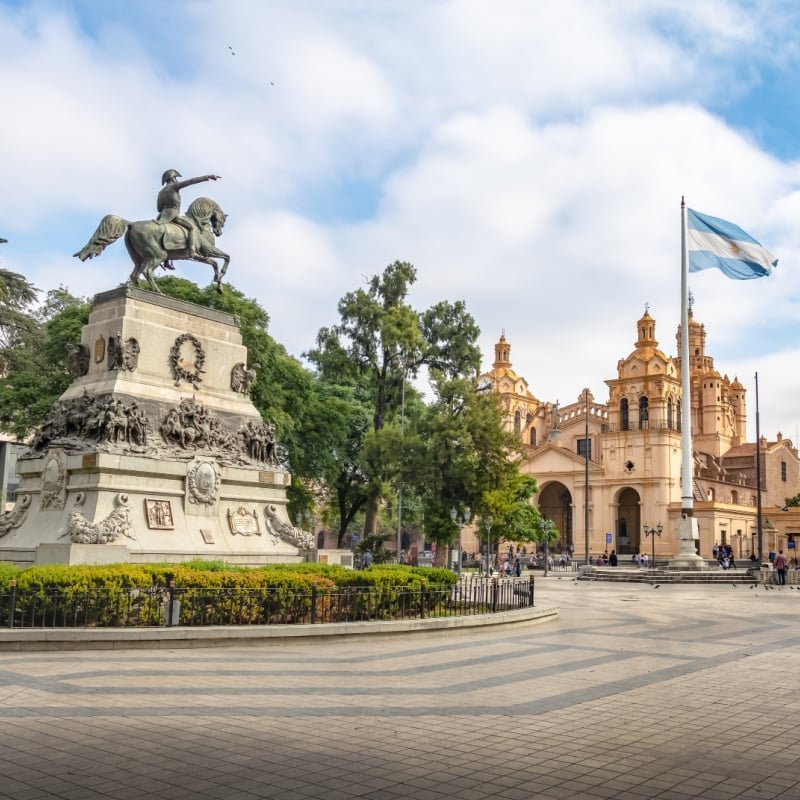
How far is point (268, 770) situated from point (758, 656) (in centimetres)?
996

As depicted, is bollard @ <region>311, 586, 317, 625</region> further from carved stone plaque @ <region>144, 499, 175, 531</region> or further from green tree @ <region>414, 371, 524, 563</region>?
green tree @ <region>414, 371, 524, 563</region>

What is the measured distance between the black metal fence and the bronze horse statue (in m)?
9.47

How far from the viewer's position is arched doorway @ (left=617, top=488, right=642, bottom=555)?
8034 centimetres

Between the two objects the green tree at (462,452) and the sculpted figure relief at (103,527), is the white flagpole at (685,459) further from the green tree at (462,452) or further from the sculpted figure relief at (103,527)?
the sculpted figure relief at (103,527)

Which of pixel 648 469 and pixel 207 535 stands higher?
pixel 648 469

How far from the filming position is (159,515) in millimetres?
18312

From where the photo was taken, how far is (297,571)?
642 inches

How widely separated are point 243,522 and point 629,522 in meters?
67.0

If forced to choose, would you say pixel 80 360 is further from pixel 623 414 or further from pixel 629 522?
pixel 629 522

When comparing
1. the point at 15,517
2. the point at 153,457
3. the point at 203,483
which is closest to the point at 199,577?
the point at 153,457

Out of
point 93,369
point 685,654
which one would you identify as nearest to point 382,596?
point 685,654

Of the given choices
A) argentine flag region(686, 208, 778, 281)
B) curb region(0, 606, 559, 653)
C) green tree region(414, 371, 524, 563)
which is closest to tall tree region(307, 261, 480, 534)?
green tree region(414, 371, 524, 563)

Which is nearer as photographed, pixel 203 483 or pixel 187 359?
pixel 203 483

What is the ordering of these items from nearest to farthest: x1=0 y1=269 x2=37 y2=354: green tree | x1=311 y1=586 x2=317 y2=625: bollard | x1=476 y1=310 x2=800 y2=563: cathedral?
x1=311 y1=586 x2=317 y2=625: bollard
x1=0 y1=269 x2=37 y2=354: green tree
x1=476 y1=310 x2=800 y2=563: cathedral
